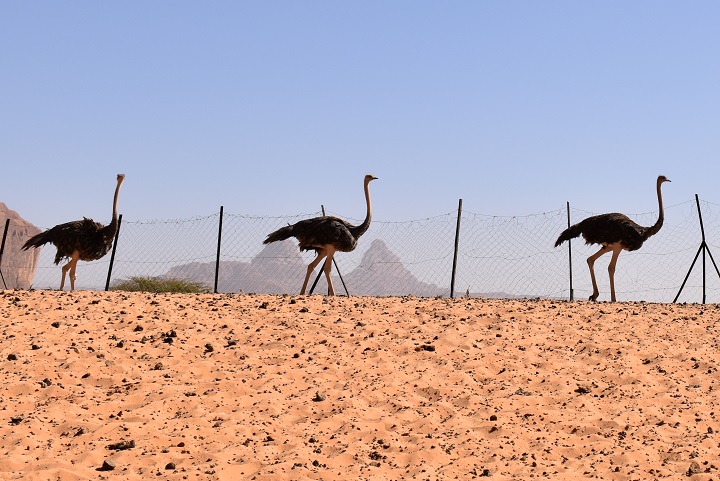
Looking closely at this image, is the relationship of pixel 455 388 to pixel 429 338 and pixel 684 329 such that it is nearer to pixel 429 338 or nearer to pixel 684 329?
pixel 429 338

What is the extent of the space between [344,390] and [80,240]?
8.02 meters

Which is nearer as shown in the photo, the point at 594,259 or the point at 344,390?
the point at 344,390

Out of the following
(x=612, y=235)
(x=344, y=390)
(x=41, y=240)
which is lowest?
(x=344, y=390)

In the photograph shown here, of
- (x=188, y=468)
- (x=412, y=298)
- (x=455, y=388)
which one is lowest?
(x=188, y=468)

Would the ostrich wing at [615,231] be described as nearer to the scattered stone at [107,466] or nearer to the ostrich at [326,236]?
the ostrich at [326,236]

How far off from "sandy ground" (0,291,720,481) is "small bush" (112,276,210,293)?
329 inches

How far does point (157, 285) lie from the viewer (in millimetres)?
22141

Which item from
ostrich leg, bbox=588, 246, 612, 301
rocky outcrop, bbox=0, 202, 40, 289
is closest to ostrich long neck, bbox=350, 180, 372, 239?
ostrich leg, bbox=588, 246, 612, 301

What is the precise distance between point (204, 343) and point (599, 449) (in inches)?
182

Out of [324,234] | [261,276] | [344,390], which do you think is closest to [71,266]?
[324,234]

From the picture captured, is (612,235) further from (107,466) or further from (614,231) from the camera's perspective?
(107,466)

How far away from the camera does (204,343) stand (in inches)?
423

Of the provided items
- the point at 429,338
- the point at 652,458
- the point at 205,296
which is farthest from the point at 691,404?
the point at 205,296

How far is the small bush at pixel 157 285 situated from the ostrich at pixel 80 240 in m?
5.15
